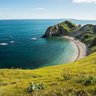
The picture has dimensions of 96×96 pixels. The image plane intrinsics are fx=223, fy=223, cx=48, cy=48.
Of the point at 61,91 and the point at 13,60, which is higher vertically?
the point at 61,91

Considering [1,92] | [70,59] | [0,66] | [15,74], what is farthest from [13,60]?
[1,92]

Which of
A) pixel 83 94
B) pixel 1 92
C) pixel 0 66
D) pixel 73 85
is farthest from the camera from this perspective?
pixel 0 66

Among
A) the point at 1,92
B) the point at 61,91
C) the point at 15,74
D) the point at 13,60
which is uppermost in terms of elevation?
the point at 61,91

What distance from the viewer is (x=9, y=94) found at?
1991 centimetres

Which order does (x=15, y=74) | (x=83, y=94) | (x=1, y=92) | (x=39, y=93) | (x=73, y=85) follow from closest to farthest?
(x=83, y=94) → (x=39, y=93) → (x=73, y=85) → (x=1, y=92) → (x=15, y=74)

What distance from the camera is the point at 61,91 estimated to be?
1788cm

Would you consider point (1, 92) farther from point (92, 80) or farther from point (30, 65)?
point (30, 65)

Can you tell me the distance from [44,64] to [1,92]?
299 ft

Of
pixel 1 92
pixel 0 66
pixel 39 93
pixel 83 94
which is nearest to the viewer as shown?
pixel 83 94

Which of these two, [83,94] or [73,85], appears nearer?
[83,94]

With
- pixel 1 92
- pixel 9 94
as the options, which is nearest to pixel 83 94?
pixel 9 94

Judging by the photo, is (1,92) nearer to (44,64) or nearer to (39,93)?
(39,93)

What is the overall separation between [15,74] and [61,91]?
1051 inches

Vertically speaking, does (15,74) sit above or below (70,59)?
above
